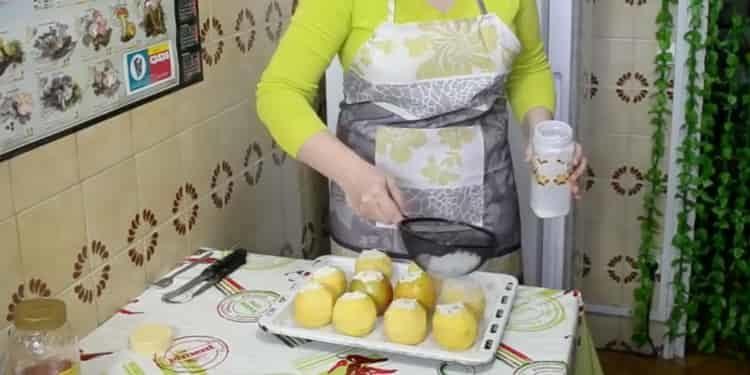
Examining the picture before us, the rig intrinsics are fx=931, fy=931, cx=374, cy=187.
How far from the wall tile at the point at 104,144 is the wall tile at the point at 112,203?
14mm

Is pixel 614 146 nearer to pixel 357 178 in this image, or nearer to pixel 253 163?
pixel 253 163

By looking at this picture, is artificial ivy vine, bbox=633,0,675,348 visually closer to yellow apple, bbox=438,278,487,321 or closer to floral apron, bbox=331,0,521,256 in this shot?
floral apron, bbox=331,0,521,256

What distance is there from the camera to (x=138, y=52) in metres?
1.37

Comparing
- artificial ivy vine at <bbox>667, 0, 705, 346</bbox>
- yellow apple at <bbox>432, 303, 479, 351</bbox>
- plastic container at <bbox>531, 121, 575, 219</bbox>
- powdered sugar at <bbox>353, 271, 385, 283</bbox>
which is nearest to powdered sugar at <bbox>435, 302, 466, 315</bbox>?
yellow apple at <bbox>432, 303, 479, 351</bbox>

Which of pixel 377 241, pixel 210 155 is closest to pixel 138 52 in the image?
pixel 210 155

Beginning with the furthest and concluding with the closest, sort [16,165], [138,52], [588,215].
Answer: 1. [588,215]
2. [138,52]
3. [16,165]

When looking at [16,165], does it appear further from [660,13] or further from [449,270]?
[660,13]

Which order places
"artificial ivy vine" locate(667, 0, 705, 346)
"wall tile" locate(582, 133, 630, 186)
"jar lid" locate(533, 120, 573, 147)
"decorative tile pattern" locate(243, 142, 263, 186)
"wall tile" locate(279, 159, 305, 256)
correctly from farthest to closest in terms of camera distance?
"wall tile" locate(582, 133, 630, 186) < "artificial ivy vine" locate(667, 0, 705, 346) < "wall tile" locate(279, 159, 305, 256) < "decorative tile pattern" locate(243, 142, 263, 186) < "jar lid" locate(533, 120, 573, 147)

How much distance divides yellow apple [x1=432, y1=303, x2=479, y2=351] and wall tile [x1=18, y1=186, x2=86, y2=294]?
0.50 meters

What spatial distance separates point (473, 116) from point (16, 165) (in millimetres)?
701

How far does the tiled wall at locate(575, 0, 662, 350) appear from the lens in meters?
2.38

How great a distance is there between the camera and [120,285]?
1367mm

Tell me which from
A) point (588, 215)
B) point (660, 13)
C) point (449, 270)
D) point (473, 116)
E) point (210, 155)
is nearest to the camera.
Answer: point (449, 270)

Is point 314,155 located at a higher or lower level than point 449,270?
higher
